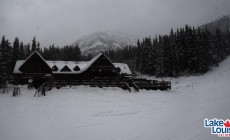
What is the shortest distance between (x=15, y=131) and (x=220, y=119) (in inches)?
429

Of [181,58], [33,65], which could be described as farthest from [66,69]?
[181,58]

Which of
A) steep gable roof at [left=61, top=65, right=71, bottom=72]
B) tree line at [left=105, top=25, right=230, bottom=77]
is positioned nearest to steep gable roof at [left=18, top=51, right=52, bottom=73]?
steep gable roof at [left=61, top=65, right=71, bottom=72]

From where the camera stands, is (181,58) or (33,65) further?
(181,58)

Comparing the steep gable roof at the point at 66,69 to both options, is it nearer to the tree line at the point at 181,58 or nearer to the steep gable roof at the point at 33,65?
the steep gable roof at the point at 33,65

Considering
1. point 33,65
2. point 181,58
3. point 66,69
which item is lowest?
point 66,69

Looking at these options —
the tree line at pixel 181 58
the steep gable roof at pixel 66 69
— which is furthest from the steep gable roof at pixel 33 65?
the tree line at pixel 181 58

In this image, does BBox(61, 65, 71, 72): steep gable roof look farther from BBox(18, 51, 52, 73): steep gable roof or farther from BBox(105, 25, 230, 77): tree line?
BBox(105, 25, 230, 77): tree line

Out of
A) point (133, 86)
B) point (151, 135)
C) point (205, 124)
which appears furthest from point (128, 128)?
point (133, 86)

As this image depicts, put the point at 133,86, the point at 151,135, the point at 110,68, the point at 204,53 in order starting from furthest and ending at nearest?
the point at 204,53 → the point at 110,68 → the point at 133,86 → the point at 151,135

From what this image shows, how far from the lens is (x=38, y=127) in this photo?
890cm

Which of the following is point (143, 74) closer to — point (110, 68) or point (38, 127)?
point (110, 68)

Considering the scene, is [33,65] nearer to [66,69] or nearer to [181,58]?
[66,69]

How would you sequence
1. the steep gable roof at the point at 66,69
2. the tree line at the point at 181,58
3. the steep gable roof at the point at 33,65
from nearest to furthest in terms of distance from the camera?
the steep gable roof at the point at 33,65, the steep gable roof at the point at 66,69, the tree line at the point at 181,58

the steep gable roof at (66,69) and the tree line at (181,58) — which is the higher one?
the tree line at (181,58)
